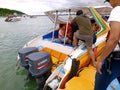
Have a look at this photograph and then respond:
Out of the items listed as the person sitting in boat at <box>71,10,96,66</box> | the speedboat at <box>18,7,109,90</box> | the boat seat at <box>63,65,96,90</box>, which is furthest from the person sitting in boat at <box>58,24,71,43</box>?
the boat seat at <box>63,65,96,90</box>

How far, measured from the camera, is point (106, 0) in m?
3.20

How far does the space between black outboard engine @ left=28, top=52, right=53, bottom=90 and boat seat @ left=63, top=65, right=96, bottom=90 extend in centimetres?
94

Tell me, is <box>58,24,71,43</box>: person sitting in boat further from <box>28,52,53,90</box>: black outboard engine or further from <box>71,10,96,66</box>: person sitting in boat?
<box>28,52,53,90</box>: black outboard engine

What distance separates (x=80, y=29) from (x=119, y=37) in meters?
4.21

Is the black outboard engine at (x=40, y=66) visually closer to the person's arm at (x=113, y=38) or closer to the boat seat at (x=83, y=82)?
the boat seat at (x=83, y=82)

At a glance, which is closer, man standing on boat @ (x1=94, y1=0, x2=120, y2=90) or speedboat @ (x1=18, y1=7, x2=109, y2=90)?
man standing on boat @ (x1=94, y1=0, x2=120, y2=90)

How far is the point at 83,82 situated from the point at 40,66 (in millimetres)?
1346

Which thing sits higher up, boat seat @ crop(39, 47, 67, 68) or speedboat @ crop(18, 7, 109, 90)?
speedboat @ crop(18, 7, 109, 90)

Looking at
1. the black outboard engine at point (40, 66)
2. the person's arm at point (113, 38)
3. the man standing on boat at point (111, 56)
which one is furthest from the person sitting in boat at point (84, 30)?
the person's arm at point (113, 38)

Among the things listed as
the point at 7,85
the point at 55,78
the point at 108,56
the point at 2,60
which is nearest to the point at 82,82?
the point at 55,78

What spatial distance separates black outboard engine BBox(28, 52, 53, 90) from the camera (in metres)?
5.98

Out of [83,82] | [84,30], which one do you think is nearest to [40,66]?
[83,82]

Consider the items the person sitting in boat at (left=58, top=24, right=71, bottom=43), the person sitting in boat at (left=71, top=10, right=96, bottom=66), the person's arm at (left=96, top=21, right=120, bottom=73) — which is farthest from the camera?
the person sitting in boat at (left=58, top=24, right=71, bottom=43)

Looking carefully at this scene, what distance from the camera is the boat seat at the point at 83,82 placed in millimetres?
4965
